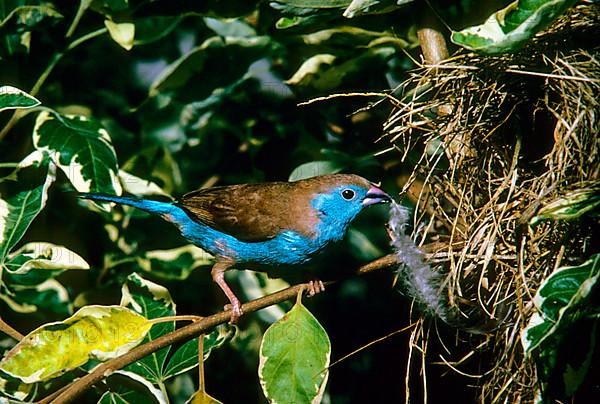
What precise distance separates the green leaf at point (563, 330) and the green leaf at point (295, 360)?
56 centimetres

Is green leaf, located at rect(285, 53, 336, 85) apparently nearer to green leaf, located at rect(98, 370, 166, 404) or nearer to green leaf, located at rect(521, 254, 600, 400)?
green leaf, located at rect(98, 370, 166, 404)

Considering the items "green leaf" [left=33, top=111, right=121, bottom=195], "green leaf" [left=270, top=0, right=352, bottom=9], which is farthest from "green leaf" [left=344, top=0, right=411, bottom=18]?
"green leaf" [left=33, top=111, right=121, bottom=195]

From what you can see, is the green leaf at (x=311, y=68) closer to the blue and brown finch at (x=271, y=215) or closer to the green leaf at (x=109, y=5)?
the blue and brown finch at (x=271, y=215)

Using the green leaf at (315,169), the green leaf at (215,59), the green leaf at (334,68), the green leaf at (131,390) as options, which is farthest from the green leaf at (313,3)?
the green leaf at (131,390)

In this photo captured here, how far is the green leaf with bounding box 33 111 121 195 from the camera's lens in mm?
2508

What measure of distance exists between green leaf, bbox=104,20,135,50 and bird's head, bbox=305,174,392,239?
874 millimetres

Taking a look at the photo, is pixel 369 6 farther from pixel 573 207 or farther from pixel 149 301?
pixel 149 301

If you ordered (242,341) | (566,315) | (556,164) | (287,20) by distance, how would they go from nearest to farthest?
(566,315)
(556,164)
(287,20)
(242,341)

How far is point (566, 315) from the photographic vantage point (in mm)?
1494

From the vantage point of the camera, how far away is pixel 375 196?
2783mm

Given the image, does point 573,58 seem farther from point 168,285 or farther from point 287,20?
point 168,285

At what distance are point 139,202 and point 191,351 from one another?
848 millimetres

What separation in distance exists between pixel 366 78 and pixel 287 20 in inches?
16.4

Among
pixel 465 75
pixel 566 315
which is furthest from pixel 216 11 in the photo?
pixel 566 315
